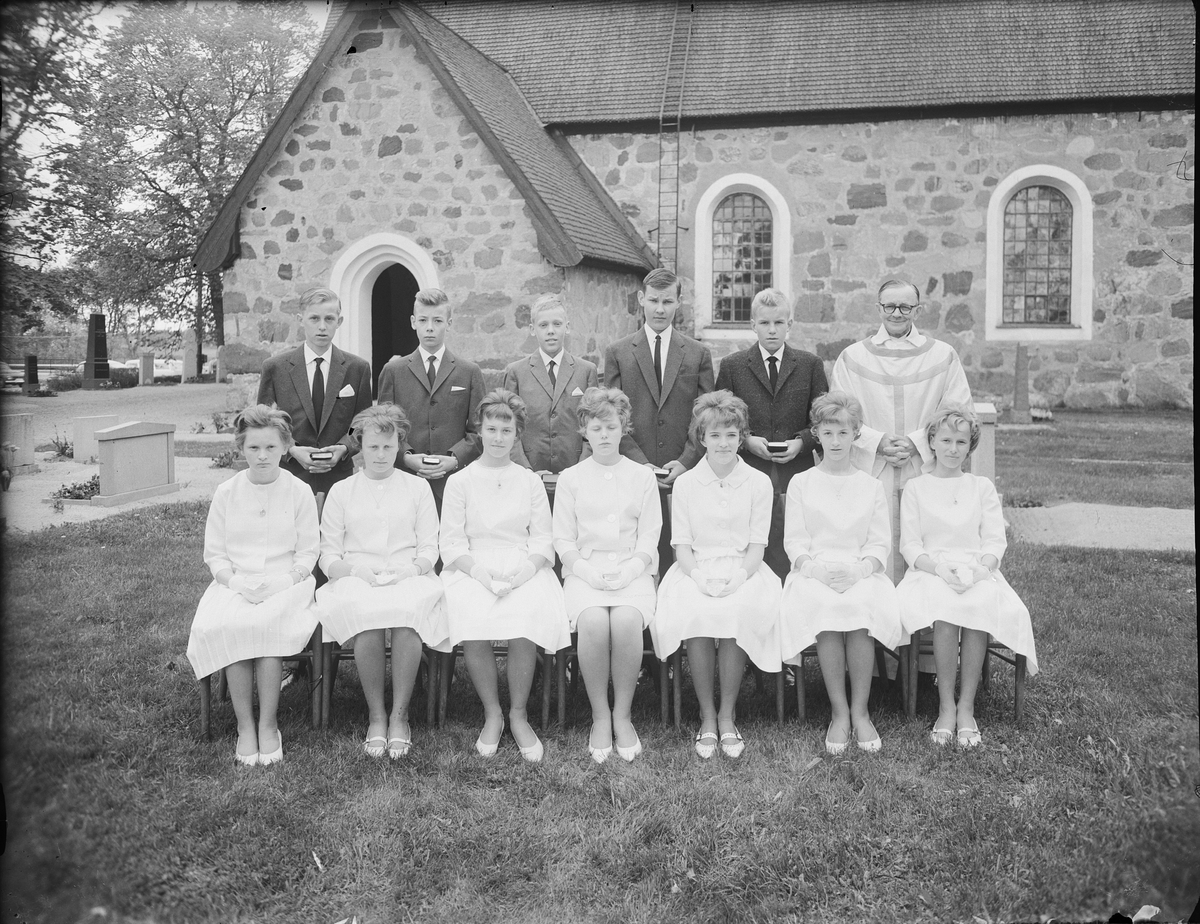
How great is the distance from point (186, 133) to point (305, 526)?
2651cm

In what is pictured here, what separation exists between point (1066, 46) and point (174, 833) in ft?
57.3

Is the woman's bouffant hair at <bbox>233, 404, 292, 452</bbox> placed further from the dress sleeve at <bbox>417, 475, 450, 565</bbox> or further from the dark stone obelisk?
the dark stone obelisk

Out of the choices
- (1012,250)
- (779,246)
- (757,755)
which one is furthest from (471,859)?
(1012,250)

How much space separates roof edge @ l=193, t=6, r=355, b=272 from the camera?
11.3 m

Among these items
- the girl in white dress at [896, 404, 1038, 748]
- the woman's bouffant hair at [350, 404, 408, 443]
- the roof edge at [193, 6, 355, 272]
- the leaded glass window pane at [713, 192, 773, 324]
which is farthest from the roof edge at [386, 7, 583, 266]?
the girl in white dress at [896, 404, 1038, 748]

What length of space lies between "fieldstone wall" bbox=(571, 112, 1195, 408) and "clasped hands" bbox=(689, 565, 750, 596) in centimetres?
1182

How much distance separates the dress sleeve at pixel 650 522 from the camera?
4.68 meters

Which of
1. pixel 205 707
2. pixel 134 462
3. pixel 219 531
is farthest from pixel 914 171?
pixel 205 707

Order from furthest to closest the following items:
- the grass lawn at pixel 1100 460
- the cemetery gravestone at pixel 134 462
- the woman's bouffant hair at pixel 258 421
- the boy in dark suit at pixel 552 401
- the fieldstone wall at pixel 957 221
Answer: the fieldstone wall at pixel 957 221
the cemetery gravestone at pixel 134 462
the grass lawn at pixel 1100 460
the boy in dark suit at pixel 552 401
the woman's bouffant hair at pixel 258 421

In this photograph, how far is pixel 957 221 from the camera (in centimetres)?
1584

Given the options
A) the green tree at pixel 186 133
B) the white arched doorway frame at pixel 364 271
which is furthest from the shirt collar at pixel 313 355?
the green tree at pixel 186 133

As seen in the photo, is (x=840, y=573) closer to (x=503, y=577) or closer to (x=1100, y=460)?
(x=503, y=577)

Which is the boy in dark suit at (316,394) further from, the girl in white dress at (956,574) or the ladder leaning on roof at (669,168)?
the ladder leaning on roof at (669,168)

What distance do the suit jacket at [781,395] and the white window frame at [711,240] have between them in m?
11.0
